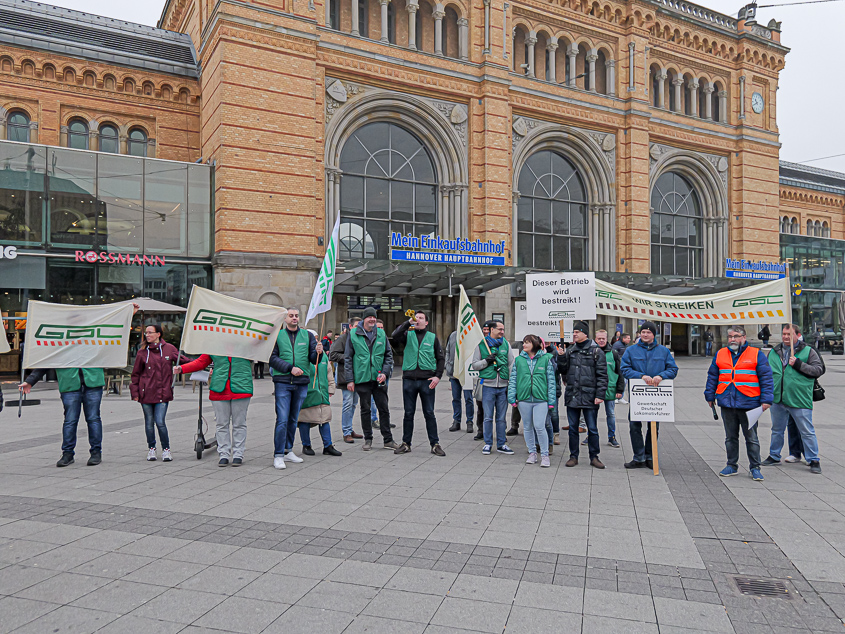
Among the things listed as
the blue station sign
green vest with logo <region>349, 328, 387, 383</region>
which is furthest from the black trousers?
the blue station sign

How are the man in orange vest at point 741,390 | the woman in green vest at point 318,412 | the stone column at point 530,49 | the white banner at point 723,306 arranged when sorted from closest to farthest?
the man in orange vest at point 741,390 < the white banner at point 723,306 < the woman in green vest at point 318,412 < the stone column at point 530,49

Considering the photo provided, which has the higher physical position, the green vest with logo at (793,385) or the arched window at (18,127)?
the arched window at (18,127)

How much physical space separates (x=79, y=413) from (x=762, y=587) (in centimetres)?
775

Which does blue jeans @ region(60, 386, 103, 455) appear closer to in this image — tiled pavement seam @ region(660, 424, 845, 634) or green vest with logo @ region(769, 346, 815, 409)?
tiled pavement seam @ region(660, 424, 845, 634)

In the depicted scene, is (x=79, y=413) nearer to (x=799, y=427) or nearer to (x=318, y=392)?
(x=318, y=392)

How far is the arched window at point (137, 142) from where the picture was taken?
2280 cm

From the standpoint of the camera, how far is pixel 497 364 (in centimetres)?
840

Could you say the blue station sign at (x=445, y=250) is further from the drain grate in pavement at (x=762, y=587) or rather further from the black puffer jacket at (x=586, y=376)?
the drain grate in pavement at (x=762, y=587)

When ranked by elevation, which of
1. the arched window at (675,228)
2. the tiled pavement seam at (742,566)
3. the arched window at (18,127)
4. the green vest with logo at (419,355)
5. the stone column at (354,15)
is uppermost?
the stone column at (354,15)

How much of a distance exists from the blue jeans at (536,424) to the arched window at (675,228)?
2482 centimetres

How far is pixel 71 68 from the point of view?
2152 centimetres

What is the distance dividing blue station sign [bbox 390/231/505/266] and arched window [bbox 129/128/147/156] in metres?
10.5

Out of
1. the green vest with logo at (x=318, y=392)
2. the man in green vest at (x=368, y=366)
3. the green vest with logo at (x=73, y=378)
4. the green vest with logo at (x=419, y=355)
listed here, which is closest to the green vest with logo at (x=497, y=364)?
the green vest with logo at (x=419, y=355)

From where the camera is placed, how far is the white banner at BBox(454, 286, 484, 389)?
931 cm
